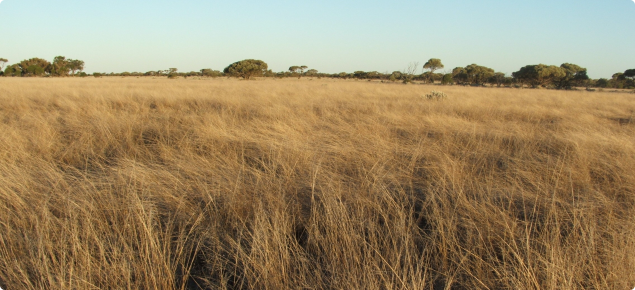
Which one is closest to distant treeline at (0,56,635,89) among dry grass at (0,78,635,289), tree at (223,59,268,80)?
tree at (223,59,268,80)

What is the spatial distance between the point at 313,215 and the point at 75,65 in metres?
70.4

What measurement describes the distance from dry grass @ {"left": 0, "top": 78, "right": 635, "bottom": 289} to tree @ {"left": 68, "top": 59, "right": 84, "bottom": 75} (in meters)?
65.4

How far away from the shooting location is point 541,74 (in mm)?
32938

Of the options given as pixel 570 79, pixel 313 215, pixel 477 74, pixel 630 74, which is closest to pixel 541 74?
pixel 570 79

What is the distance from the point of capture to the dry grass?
1.40 m

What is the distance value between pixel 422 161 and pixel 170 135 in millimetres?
3337

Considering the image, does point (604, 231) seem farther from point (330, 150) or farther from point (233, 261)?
point (330, 150)

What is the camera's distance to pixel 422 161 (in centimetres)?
318

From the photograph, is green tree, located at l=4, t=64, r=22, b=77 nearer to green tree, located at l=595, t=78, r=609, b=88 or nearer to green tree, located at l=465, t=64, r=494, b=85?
green tree, located at l=465, t=64, r=494, b=85

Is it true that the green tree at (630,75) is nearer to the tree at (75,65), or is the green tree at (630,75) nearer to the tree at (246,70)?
the tree at (246,70)

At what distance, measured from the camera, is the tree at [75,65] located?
2113 inches

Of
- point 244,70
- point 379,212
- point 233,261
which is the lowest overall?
point 233,261

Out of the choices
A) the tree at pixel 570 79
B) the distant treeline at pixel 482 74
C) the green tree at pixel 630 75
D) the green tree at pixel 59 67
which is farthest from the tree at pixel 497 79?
the green tree at pixel 59 67

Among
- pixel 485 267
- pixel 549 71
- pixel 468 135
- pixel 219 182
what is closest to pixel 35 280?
pixel 219 182
